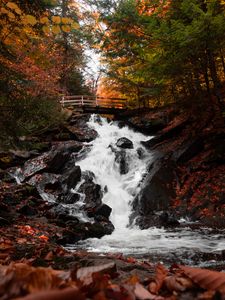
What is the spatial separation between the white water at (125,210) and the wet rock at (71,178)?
47.3 inches

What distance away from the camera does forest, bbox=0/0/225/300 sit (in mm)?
3500

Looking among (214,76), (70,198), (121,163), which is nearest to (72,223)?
(70,198)

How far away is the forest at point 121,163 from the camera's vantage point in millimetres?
3500

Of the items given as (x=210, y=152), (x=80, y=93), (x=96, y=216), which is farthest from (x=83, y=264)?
(x=80, y=93)

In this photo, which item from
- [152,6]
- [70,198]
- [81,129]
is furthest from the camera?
[81,129]

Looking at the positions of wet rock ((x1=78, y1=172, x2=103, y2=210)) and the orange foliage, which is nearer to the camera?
wet rock ((x1=78, y1=172, x2=103, y2=210))

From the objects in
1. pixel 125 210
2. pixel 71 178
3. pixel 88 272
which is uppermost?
pixel 71 178

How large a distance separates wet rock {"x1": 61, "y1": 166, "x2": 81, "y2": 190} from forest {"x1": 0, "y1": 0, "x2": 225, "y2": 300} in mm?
57

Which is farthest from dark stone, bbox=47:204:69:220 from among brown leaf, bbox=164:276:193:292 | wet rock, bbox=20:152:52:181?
brown leaf, bbox=164:276:193:292

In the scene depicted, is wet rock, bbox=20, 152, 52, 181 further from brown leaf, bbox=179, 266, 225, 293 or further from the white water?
brown leaf, bbox=179, 266, 225, 293

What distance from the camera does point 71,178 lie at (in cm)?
1398

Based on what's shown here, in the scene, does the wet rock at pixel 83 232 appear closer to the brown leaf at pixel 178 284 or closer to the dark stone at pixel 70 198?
the dark stone at pixel 70 198

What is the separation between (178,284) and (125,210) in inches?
450

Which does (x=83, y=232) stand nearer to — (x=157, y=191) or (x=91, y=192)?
(x=91, y=192)
